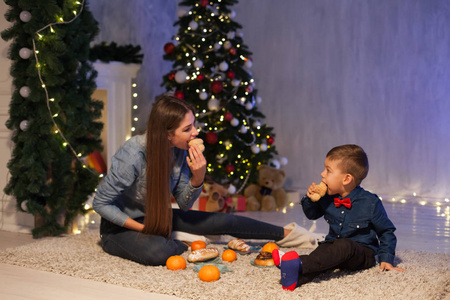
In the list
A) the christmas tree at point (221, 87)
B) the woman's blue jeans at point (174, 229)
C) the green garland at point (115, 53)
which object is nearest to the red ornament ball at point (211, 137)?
the christmas tree at point (221, 87)

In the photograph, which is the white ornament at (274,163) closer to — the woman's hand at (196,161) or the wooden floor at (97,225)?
the wooden floor at (97,225)

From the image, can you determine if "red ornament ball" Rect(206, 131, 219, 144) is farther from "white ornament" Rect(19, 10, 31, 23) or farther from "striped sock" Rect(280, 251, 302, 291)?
"striped sock" Rect(280, 251, 302, 291)

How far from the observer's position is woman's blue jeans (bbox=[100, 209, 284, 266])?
102 inches

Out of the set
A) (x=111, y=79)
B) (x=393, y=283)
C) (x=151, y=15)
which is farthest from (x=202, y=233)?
(x=151, y=15)

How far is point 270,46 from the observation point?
235 inches

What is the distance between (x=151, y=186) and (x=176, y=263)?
0.38 m

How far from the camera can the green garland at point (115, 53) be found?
4695 millimetres

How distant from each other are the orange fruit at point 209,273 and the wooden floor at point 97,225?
210 millimetres

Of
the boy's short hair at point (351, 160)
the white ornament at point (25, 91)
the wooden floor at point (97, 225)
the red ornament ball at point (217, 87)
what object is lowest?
the wooden floor at point (97, 225)

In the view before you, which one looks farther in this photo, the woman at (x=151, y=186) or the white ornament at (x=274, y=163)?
the white ornament at (x=274, y=163)

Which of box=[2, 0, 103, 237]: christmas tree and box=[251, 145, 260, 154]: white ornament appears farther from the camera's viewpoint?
box=[251, 145, 260, 154]: white ornament

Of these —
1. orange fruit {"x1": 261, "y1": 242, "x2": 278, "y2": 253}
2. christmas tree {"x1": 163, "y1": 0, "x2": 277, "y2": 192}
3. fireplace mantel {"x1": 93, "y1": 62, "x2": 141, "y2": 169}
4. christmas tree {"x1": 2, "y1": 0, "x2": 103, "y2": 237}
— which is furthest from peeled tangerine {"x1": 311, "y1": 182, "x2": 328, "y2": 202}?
fireplace mantel {"x1": 93, "y1": 62, "x2": 141, "y2": 169}

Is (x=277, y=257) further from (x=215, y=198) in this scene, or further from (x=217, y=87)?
(x=217, y=87)

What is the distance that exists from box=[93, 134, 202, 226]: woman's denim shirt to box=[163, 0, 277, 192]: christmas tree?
1716 millimetres
